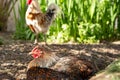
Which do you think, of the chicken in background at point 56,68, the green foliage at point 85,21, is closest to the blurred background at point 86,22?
the green foliage at point 85,21

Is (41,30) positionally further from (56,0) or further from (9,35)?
(9,35)

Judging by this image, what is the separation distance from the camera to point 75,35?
27.9 ft

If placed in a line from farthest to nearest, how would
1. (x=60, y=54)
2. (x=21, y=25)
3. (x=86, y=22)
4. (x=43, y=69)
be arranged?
1. (x=21, y=25)
2. (x=86, y=22)
3. (x=60, y=54)
4. (x=43, y=69)

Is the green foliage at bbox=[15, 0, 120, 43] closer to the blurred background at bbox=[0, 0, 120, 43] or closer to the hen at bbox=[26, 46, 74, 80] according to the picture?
the blurred background at bbox=[0, 0, 120, 43]

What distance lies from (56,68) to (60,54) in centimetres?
149

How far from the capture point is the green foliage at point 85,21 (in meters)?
8.41

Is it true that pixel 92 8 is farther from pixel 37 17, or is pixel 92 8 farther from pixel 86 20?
pixel 37 17

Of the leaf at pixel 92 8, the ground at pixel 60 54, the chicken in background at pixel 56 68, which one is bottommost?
the ground at pixel 60 54

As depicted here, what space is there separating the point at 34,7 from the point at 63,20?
4.40 feet

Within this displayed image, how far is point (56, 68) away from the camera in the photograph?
5.39 meters

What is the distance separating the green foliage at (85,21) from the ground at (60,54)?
0.51 m

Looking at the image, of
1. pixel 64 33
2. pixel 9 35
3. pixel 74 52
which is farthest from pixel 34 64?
pixel 9 35

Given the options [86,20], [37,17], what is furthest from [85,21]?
[37,17]

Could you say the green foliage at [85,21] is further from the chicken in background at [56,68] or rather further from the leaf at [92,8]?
the chicken in background at [56,68]
